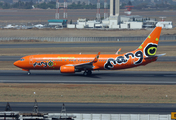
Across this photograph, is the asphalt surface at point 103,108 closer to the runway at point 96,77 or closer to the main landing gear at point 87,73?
the runway at point 96,77

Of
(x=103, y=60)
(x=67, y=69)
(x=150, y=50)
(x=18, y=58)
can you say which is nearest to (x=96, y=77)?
(x=103, y=60)

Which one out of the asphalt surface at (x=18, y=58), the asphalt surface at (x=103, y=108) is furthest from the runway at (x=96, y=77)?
the asphalt surface at (x=18, y=58)

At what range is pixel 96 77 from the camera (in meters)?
52.4

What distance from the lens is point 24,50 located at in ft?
292

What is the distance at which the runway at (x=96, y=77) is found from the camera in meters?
47.8

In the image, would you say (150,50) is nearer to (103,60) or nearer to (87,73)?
(103,60)

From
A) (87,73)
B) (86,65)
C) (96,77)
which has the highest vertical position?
(86,65)

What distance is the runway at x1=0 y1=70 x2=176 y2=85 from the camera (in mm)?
47781

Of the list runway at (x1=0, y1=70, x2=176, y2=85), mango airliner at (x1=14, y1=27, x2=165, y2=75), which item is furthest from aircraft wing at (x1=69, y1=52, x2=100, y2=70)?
runway at (x1=0, y1=70, x2=176, y2=85)

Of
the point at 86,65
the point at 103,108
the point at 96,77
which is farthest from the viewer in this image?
the point at 86,65

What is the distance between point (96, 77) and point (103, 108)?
20.6 meters

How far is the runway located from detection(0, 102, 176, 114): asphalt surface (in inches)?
545

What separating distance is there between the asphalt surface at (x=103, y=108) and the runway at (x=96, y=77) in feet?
45.5

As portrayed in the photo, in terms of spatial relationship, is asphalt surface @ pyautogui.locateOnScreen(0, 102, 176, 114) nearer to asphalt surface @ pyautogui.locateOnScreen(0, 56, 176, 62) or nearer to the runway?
the runway
